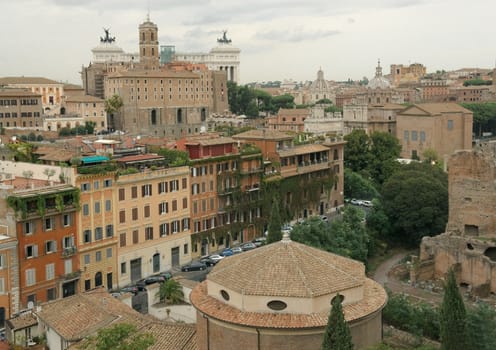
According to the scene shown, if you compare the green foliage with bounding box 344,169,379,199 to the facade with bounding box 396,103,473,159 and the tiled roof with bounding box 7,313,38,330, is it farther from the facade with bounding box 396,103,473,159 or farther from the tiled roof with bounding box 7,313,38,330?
the tiled roof with bounding box 7,313,38,330

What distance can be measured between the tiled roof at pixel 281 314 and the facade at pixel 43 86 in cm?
10116

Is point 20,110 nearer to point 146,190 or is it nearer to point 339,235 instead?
point 146,190

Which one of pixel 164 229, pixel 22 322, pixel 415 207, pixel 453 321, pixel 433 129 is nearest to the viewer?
pixel 453 321

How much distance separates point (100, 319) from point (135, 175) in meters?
18.2

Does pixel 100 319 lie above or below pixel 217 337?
below

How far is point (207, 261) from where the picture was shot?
A: 145ft

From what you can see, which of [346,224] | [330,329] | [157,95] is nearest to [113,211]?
[346,224]

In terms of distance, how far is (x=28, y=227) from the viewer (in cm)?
3578

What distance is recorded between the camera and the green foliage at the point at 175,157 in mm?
45447

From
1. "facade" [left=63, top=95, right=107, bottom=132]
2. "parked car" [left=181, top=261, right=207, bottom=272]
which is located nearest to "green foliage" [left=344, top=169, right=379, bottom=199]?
"parked car" [left=181, top=261, right=207, bottom=272]

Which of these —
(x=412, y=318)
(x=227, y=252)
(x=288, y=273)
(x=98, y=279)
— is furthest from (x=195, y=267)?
(x=288, y=273)

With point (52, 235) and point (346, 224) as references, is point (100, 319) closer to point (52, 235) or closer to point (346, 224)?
point (52, 235)

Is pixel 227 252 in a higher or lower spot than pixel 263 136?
lower

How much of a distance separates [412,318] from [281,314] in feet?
47.3
